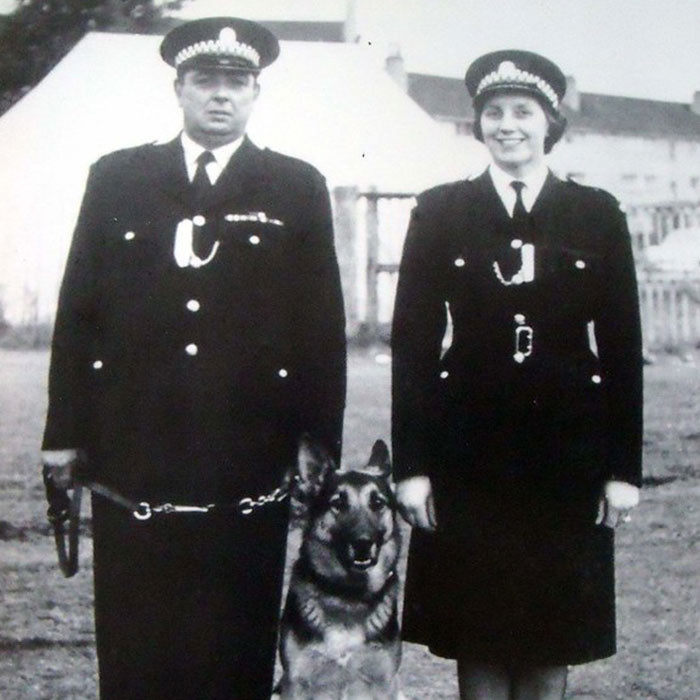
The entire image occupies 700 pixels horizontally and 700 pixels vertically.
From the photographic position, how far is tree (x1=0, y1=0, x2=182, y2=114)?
82.5 inches

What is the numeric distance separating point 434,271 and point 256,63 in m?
0.49

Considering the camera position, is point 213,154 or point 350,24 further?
point 350,24

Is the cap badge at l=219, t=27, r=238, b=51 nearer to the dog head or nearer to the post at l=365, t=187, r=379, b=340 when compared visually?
the post at l=365, t=187, r=379, b=340

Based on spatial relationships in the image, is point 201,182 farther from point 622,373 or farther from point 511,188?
point 622,373

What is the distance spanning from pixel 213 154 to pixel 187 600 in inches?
31.2

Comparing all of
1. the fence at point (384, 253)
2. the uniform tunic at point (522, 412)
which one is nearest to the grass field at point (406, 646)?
the fence at point (384, 253)

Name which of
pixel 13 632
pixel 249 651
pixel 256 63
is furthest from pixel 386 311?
pixel 13 632

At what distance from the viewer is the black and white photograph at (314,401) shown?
5.84 feet

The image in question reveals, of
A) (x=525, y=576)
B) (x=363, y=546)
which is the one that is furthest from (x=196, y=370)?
(x=525, y=576)

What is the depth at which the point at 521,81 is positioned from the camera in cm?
179

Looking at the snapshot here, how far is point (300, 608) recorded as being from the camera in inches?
75.2

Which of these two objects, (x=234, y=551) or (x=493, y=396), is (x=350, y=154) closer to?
(x=493, y=396)

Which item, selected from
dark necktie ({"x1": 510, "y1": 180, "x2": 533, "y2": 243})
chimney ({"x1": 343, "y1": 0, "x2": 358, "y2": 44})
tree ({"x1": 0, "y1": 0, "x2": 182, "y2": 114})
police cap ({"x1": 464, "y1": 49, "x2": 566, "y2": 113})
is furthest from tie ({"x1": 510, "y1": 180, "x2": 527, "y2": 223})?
tree ({"x1": 0, "y1": 0, "x2": 182, "y2": 114})

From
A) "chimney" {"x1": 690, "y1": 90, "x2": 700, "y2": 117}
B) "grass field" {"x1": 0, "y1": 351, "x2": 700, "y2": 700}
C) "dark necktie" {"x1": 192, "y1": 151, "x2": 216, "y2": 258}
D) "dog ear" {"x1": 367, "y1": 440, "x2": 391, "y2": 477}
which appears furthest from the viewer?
"chimney" {"x1": 690, "y1": 90, "x2": 700, "y2": 117}
